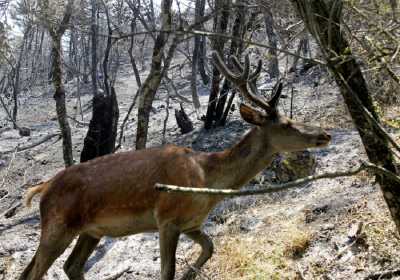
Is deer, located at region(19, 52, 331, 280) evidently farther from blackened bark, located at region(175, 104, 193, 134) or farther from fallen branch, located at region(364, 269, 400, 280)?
blackened bark, located at region(175, 104, 193, 134)

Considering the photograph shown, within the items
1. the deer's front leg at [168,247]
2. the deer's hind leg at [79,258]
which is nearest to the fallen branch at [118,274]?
the deer's hind leg at [79,258]

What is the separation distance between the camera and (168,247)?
6.27m

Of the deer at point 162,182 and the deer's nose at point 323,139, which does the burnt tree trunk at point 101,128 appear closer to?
the deer at point 162,182

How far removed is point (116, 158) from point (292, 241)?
2307 millimetres

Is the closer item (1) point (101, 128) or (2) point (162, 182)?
(2) point (162, 182)

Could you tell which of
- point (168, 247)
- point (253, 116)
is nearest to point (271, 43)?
point (253, 116)

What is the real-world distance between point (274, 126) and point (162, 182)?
1.33 meters

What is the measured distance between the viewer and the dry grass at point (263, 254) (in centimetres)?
686

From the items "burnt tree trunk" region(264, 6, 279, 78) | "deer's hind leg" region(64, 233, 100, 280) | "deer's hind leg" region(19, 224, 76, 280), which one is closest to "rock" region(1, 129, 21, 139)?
"burnt tree trunk" region(264, 6, 279, 78)

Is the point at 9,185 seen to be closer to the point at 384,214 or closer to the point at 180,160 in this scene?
the point at 180,160

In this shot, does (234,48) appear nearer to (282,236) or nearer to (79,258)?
(282,236)

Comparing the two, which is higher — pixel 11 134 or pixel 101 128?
pixel 101 128

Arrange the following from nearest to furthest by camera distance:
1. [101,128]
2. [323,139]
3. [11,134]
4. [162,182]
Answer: [323,139] < [162,182] < [101,128] < [11,134]

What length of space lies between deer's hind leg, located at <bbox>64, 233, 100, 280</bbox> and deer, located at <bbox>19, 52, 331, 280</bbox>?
1.64ft
